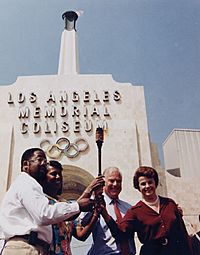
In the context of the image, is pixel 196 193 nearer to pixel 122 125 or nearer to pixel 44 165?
pixel 122 125

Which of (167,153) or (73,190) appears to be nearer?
(73,190)

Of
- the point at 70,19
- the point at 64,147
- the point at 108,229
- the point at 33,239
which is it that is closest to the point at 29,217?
the point at 33,239

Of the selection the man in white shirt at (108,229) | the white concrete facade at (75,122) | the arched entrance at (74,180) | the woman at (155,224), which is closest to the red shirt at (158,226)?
the woman at (155,224)

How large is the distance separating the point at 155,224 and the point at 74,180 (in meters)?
9.65

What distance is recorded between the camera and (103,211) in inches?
151

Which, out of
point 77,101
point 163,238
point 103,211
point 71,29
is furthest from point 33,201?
point 71,29

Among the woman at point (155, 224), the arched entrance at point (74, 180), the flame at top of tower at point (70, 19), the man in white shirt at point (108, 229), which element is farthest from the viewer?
the flame at top of tower at point (70, 19)

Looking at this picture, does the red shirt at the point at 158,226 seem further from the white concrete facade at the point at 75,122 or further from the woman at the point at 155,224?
the white concrete facade at the point at 75,122

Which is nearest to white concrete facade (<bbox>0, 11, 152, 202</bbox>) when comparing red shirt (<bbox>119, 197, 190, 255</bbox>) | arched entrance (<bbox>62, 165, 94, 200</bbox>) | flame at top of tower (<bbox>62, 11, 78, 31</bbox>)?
arched entrance (<bbox>62, 165, 94, 200</bbox>)

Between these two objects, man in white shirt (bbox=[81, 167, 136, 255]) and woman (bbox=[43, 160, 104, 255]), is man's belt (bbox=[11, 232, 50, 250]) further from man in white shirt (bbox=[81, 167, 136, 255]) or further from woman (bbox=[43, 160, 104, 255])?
man in white shirt (bbox=[81, 167, 136, 255])

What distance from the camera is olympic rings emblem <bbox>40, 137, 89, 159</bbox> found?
41.9 feet

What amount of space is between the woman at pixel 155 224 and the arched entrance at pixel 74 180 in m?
8.54

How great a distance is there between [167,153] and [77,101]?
9076 millimetres

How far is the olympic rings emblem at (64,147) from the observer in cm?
1278
